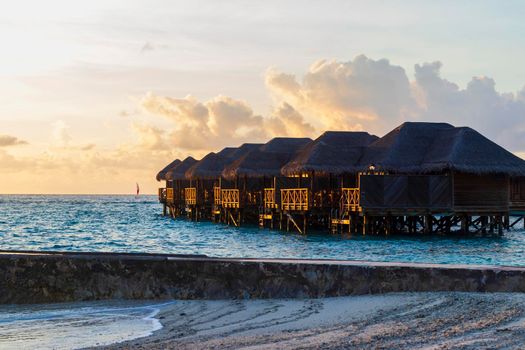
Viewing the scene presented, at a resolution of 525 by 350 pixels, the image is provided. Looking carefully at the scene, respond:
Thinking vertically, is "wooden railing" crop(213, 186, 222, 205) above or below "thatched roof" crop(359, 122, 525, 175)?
below

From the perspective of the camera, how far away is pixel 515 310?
8.86 meters

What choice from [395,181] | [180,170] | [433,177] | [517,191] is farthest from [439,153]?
[180,170]

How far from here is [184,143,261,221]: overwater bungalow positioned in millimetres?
52969

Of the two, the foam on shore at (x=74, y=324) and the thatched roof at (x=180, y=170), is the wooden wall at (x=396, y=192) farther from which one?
the thatched roof at (x=180, y=170)

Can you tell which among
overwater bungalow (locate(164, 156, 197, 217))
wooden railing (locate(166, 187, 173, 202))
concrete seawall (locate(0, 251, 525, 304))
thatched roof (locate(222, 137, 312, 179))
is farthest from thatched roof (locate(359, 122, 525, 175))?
wooden railing (locate(166, 187, 173, 202))

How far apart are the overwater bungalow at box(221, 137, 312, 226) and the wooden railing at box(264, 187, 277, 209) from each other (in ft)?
4.27

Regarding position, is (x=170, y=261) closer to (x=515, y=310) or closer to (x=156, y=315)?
(x=156, y=315)

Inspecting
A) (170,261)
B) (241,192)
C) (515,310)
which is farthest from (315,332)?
(241,192)

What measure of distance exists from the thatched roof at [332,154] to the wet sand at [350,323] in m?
26.0

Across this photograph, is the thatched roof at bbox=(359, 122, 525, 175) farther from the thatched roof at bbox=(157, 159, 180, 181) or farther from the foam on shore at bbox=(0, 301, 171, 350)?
the thatched roof at bbox=(157, 159, 180, 181)

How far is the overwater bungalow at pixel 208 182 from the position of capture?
53.0m

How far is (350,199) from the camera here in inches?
1375

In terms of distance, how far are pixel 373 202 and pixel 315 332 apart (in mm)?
25514

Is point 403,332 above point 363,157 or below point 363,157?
below
